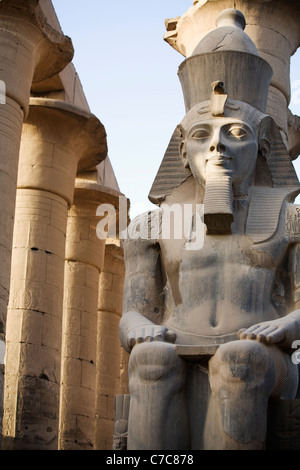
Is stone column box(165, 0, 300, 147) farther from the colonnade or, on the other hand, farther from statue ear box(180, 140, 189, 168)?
statue ear box(180, 140, 189, 168)

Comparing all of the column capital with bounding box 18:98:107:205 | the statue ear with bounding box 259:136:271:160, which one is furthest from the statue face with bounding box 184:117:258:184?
the column capital with bounding box 18:98:107:205

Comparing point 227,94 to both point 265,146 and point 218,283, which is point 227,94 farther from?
point 218,283

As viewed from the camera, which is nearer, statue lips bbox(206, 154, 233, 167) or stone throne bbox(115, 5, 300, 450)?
stone throne bbox(115, 5, 300, 450)

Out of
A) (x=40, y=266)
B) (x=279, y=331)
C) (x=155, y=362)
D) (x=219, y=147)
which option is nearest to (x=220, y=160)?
(x=219, y=147)

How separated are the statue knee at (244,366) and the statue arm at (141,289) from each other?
58 cm

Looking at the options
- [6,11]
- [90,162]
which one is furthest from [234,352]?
[90,162]

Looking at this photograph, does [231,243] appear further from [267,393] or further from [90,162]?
[90,162]

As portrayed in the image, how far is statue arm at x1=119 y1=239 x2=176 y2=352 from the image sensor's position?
5.46 meters

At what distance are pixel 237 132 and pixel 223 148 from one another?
0.52ft

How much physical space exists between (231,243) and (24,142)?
359 inches

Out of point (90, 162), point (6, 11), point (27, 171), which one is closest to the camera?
point (6, 11)

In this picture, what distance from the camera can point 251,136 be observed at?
573cm

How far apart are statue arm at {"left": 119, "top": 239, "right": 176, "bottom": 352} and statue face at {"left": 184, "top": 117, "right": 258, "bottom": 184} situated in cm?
60

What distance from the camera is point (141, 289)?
Answer: 224 inches
